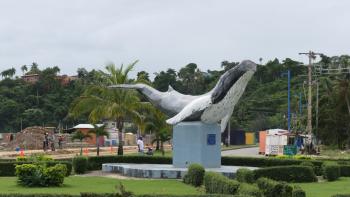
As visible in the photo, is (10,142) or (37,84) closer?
(10,142)

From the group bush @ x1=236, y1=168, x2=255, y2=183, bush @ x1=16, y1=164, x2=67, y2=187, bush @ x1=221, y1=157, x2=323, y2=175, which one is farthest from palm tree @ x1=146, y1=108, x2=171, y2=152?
bush @ x1=236, y1=168, x2=255, y2=183

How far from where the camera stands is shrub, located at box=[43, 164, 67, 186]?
60.1 ft

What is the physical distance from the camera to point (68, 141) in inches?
2302

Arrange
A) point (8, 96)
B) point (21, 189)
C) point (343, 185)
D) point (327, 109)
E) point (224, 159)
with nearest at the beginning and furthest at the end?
point (21, 189), point (343, 185), point (224, 159), point (327, 109), point (8, 96)

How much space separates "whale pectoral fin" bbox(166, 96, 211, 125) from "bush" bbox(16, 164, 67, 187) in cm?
603

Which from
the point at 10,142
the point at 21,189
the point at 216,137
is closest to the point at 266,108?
the point at 10,142

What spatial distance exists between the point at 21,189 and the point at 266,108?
7029 centimetres

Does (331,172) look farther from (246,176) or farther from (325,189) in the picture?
(246,176)

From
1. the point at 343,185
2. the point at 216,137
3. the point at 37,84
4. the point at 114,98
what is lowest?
the point at 343,185

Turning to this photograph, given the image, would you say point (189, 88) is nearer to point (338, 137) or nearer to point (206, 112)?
point (338, 137)

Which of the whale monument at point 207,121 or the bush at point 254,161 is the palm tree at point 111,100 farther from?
the whale monument at point 207,121

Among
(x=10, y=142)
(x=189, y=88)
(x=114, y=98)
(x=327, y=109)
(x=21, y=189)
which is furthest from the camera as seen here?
(x=189, y=88)

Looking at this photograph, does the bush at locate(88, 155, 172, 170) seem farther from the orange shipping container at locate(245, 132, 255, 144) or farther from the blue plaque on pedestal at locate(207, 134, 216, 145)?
the orange shipping container at locate(245, 132, 255, 144)

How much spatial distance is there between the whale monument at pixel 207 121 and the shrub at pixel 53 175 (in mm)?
5922
